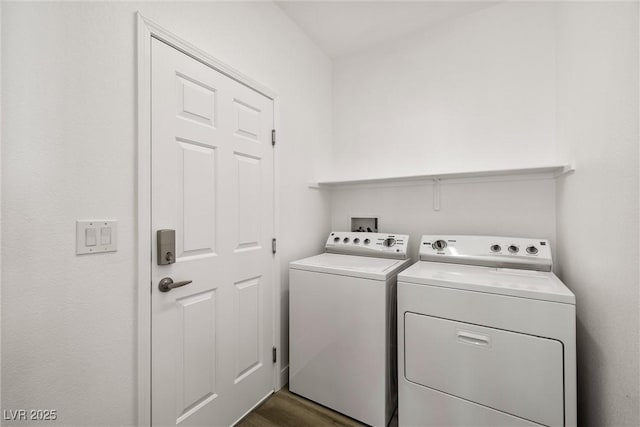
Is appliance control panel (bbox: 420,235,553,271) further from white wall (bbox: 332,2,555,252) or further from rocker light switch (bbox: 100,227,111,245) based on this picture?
rocker light switch (bbox: 100,227,111,245)

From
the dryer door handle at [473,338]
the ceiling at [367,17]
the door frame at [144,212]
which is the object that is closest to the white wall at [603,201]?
the dryer door handle at [473,338]

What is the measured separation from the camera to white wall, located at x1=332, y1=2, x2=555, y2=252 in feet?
5.76

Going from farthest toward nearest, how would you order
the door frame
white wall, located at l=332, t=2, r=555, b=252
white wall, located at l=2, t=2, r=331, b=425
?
white wall, located at l=332, t=2, r=555, b=252 → the door frame → white wall, located at l=2, t=2, r=331, b=425

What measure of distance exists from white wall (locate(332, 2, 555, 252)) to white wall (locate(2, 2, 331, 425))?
61.1 inches

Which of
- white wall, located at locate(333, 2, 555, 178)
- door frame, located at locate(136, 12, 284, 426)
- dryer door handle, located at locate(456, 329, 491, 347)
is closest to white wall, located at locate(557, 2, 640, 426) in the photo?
white wall, located at locate(333, 2, 555, 178)

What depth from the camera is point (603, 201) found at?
40.9 inches

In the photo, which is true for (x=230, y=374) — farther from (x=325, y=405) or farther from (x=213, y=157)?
A: (x=213, y=157)

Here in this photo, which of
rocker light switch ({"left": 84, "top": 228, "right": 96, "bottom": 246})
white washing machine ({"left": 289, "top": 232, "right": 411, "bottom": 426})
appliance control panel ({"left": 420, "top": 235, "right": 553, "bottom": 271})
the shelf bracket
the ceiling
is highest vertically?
the ceiling

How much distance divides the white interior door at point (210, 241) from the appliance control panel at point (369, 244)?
62 cm

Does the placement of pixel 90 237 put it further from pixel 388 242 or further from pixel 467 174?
pixel 467 174

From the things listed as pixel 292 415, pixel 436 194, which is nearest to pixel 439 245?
pixel 436 194

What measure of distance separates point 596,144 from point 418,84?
133 cm

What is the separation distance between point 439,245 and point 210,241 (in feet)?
4.86

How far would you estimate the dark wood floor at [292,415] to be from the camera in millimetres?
1532
